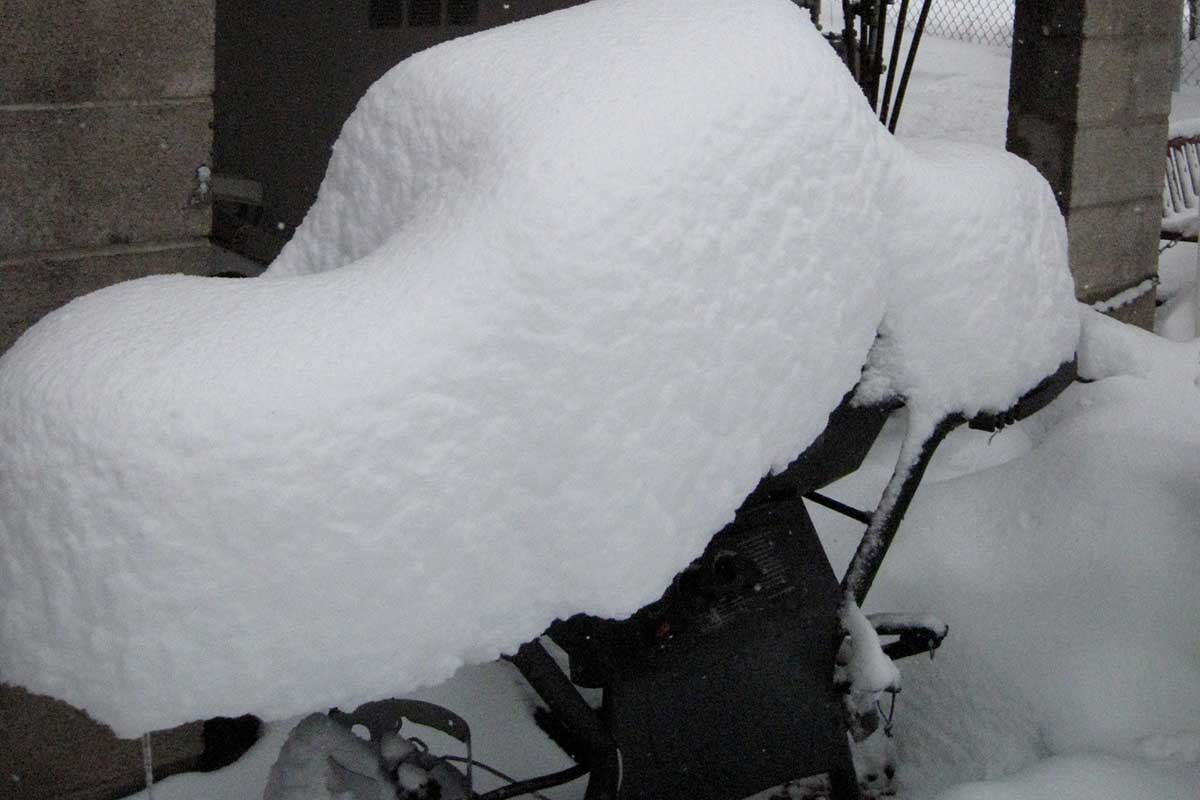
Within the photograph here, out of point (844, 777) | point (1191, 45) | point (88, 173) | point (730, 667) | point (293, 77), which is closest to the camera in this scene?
point (730, 667)

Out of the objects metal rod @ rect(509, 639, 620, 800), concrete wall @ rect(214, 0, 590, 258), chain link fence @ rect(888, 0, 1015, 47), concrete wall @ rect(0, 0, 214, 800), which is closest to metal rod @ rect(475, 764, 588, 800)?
metal rod @ rect(509, 639, 620, 800)

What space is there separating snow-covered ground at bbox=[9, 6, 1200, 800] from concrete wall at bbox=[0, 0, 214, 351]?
1.27 m

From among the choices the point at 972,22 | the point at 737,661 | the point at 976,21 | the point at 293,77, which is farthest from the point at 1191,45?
the point at 737,661

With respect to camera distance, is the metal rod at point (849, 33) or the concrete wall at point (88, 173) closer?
the concrete wall at point (88, 173)

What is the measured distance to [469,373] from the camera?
1769 mm

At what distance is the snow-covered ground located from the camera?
3227 millimetres

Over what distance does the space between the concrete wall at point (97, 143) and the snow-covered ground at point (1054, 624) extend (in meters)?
1.27

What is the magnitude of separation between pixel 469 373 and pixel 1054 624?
2.33 m

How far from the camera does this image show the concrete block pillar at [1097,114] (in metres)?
5.36

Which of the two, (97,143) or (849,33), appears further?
(849,33)

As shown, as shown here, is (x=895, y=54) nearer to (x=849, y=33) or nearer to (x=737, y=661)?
(x=849, y=33)

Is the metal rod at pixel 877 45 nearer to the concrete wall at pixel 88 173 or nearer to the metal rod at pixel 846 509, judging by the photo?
the metal rod at pixel 846 509

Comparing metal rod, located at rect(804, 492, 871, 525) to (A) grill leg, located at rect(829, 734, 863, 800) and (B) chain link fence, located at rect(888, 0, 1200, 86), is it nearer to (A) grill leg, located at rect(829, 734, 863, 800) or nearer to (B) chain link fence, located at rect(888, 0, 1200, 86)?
(A) grill leg, located at rect(829, 734, 863, 800)

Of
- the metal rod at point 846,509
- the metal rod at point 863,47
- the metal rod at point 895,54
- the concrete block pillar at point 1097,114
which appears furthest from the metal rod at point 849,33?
the metal rod at point 846,509
